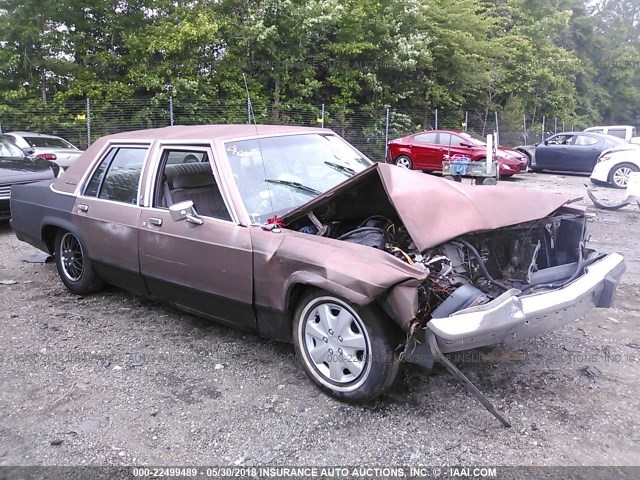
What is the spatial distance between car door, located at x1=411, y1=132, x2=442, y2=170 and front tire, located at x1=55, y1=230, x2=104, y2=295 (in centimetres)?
1277

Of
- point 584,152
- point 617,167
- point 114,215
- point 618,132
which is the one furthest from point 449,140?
point 114,215

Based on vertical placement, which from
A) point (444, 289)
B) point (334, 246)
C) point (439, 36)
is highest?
point (439, 36)

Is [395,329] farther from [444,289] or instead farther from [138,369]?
[138,369]

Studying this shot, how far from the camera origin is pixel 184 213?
136 inches

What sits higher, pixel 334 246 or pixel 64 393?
pixel 334 246

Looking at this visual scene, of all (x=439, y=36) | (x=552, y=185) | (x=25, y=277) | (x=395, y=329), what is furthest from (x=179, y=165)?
(x=439, y=36)

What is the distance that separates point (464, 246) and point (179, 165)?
2294 millimetres

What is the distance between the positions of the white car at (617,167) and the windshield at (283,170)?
1025cm

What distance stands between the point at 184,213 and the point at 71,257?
208cm

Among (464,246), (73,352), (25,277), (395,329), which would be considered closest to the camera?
(395,329)

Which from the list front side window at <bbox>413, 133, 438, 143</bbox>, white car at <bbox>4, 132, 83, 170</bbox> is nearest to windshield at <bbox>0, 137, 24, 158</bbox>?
white car at <bbox>4, 132, 83, 170</bbox>

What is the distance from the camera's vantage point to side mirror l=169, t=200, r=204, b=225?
336 centimetres

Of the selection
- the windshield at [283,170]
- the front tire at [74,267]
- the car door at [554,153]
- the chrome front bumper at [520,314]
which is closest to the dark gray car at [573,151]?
the car door at [554,153]

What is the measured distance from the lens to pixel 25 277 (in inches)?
224
